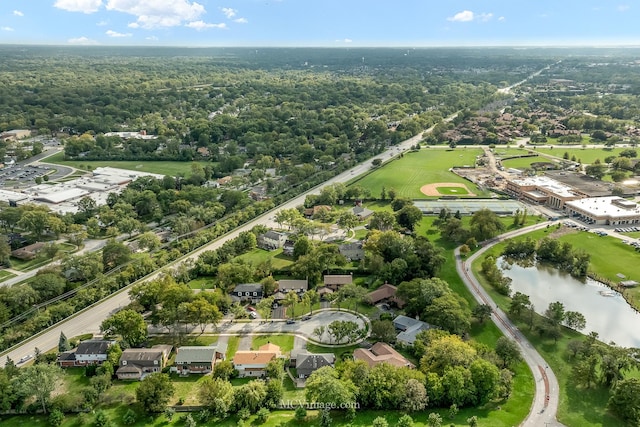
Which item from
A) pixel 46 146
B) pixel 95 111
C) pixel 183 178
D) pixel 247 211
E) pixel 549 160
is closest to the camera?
pixel 247 211

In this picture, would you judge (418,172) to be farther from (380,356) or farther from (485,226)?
(380,356)

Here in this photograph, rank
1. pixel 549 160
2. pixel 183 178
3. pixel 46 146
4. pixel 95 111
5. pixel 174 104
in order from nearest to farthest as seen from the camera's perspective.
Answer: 1. pixel 183 178
2. pixel 549 160
3. pixel 46 146
4. pixel 95 111
5. pixel 174 104

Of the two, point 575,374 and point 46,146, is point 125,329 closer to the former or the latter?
point 575,374

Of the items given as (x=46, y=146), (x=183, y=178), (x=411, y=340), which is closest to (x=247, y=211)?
(x=183, y=178)

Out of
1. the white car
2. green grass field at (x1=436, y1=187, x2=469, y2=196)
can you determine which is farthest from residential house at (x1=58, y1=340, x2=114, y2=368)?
green grass field at (x1=436, y1=187, x2=469, y2=196)

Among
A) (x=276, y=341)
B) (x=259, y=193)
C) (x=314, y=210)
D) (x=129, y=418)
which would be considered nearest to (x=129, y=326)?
(x=129, y=418)

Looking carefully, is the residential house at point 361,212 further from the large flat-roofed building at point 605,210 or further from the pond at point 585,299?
the large flat-roofed building at point 605,210

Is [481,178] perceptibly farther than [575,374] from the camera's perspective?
Yes
